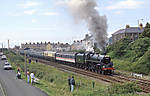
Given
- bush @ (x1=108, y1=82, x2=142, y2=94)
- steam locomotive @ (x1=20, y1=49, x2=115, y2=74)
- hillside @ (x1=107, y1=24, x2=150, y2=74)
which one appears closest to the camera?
bush @ (x1=108, y1=82, x2=142, y2=94)

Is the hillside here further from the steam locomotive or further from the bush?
the bush

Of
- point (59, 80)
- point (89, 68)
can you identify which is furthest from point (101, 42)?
point (59, 80)

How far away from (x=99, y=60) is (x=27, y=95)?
1581cm

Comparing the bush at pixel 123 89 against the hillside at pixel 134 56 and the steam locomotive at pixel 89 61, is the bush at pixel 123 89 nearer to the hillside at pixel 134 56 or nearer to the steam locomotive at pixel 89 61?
the steam locomotive at pixel 89 61

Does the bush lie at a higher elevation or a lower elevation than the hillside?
lower

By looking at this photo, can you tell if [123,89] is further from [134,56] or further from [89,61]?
[134,56]

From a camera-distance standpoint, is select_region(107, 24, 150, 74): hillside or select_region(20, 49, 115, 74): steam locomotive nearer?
select_region(20, 49, 115, 74): steam locomotive

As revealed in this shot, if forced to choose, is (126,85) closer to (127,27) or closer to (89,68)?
(89,68)

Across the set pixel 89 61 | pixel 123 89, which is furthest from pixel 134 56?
pixel 123 89

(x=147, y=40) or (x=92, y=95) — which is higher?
(x=147, y=40)

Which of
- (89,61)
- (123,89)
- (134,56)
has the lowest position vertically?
(123,89)

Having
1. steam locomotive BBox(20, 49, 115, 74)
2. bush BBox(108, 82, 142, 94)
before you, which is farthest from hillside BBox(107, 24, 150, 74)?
bush BBox(108, 82, 142, 94)

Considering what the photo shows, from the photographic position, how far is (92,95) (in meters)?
17.2

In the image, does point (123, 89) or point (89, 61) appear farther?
point (89, 61)
